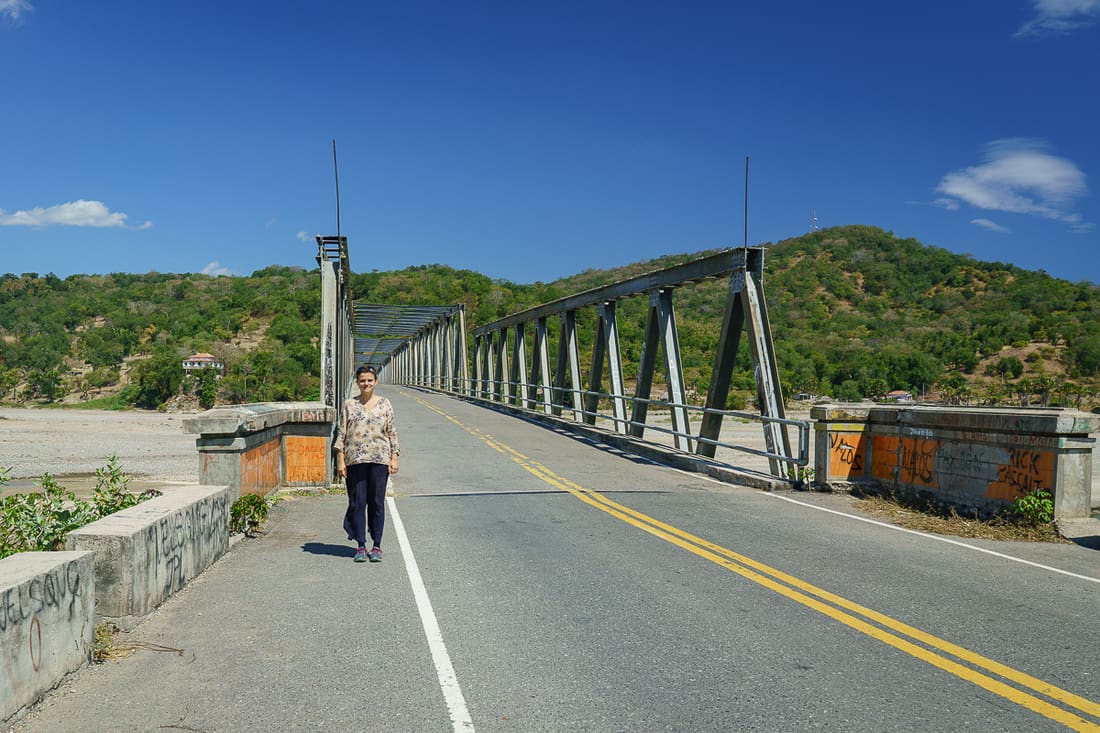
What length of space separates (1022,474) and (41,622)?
31.6 feet

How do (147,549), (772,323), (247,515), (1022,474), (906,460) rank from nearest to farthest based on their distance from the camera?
(147,549) < (247,515) < (1022,474) < (906,460) < (772,323)

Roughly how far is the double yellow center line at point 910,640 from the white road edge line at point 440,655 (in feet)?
8.48

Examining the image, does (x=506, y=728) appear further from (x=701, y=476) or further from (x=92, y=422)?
(x=92, y=422)

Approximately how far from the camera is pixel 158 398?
189 feet

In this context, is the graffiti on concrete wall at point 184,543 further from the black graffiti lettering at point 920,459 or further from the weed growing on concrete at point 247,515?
the black graffiti lettering at point 920,459

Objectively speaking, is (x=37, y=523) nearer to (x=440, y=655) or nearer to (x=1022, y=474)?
(x=440, y=655)

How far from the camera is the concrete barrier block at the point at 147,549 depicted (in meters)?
5.36

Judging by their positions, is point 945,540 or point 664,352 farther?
point 664,352

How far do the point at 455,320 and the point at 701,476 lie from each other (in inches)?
1593

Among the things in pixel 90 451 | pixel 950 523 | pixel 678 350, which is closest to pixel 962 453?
pixel 950 523

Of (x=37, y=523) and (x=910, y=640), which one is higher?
(x=37, y=523)

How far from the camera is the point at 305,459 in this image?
480 inches

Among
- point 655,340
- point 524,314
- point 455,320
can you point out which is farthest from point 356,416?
point 455,320

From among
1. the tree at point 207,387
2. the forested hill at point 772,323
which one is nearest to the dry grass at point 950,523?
the forested hill at point 772,323
